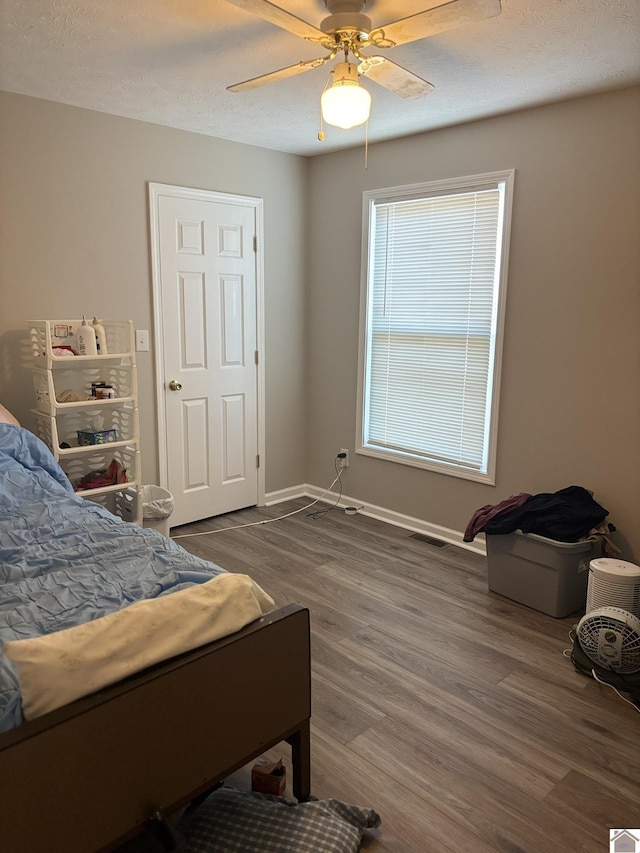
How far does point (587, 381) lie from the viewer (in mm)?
3162

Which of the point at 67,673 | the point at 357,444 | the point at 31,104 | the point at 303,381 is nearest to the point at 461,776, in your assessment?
the point at 67,673

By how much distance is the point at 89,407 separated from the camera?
11.5 ft

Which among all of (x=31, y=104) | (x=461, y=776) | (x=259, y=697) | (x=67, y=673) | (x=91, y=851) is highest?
(x=31, y=104)

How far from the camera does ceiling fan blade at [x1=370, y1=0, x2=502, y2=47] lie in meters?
1.72

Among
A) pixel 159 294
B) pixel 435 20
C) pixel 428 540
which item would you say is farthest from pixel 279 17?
pixel 428 540

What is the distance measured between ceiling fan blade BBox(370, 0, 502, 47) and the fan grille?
2179 millimetres

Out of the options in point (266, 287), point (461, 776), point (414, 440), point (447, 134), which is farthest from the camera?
point (266, 287)

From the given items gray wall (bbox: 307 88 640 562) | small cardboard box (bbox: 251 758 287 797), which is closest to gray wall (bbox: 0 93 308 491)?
gray wall (bbox: 307 88 640 562)

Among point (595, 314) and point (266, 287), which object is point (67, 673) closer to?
point (595, 314)

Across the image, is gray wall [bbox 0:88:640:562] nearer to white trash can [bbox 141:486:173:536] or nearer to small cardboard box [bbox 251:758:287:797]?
white trash can [bbox 141:486:173:536]

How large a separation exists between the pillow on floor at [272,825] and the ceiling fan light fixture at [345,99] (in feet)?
7.02

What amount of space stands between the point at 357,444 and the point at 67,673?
328 centimetres

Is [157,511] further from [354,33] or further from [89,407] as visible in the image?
[354,33]

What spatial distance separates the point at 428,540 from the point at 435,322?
4.62 ft
